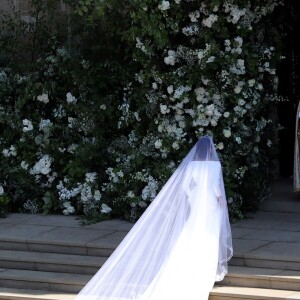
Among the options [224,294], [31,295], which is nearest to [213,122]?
[224,294]

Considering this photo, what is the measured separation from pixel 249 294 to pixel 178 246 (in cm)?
77

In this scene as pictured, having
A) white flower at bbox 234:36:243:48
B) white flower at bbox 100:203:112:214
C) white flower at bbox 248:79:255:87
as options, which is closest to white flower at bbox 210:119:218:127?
white flower at bbox 248:79:255:87

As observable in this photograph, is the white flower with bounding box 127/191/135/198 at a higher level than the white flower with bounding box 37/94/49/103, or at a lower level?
lower

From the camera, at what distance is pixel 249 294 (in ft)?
27.7

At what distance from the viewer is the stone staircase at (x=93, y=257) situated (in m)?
8.64

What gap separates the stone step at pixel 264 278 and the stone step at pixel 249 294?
0.06m

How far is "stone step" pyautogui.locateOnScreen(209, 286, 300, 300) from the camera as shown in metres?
8.35

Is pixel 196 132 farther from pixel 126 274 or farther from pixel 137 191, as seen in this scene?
pixel 126 274

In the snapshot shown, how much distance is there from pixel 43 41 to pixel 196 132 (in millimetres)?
2635

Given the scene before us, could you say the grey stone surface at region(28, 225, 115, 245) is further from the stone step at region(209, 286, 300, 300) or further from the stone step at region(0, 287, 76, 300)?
the stone step at region(209, 286, 300, 300)

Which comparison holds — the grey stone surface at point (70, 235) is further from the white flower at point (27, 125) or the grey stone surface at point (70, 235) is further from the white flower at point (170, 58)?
the white flower at point (170, 58)

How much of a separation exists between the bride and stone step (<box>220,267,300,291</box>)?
0.41 feet

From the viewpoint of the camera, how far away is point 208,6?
10.4 metres

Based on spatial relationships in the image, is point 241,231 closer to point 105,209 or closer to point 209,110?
point 209,110
